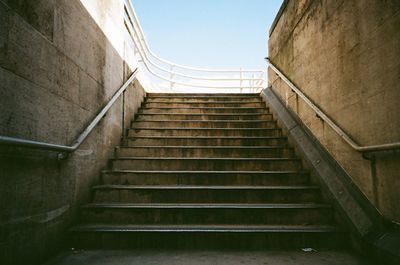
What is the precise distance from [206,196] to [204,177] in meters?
0.41

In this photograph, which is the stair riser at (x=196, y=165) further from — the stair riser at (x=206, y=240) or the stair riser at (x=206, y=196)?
the stair riser at (x=206, y=240)

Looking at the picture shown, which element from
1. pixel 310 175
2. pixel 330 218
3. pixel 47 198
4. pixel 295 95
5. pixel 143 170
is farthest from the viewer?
pixel 295 95

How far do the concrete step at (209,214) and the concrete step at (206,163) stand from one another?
995 millimetres

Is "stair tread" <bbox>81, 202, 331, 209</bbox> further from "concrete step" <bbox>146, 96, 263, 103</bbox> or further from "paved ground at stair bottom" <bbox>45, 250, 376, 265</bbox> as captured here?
"concrete step" <bbox>146, 96, 263, 103</bbox>

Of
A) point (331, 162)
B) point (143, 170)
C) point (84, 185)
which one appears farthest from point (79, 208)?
point (331, 162)

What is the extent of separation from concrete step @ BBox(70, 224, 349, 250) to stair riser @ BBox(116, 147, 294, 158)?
5.75 ft

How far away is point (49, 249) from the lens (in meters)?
2.50

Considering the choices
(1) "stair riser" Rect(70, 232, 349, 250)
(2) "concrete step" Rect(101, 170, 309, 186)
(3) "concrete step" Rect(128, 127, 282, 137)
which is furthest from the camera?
(3) "concrete step" Rect(128, 127, 282, 137)

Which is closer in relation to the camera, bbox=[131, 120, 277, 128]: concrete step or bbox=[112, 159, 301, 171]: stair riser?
bbox=[112, 159, 301, 171]: stair riser

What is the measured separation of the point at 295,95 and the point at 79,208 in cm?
387

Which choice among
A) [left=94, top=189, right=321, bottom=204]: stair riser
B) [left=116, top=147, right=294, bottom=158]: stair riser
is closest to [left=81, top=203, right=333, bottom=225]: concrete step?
[left=94, top=189, right=321, bottom=204]: stair riser

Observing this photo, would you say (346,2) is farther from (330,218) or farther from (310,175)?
(330,218)

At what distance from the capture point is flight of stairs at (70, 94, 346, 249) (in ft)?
9.11

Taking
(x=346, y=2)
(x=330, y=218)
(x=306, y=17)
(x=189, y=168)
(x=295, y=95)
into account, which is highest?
(x=306, y=17)
